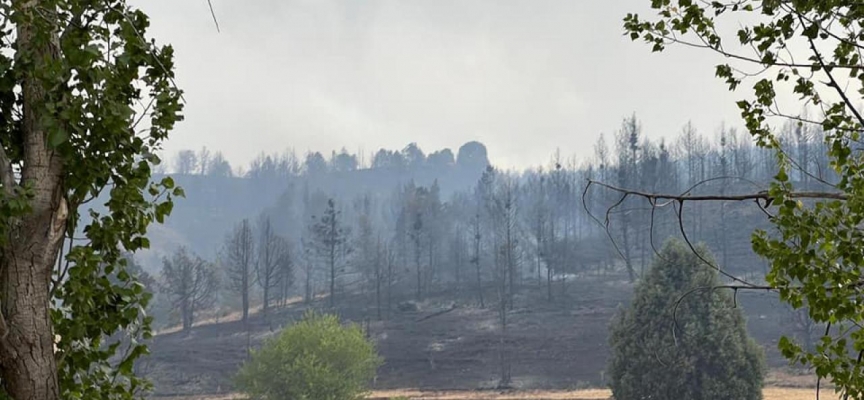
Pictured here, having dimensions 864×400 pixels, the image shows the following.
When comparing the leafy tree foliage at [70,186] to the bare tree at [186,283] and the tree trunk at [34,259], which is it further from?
the bare tree at [186,283]

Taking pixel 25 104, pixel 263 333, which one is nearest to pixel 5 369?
pixel 25 104

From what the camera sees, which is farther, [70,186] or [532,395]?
[532,395]

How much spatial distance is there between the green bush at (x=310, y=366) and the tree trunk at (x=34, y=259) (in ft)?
75.4

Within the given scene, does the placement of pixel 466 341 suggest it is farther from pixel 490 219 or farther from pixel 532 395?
pixel 490 219

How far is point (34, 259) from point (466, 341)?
52.7 m

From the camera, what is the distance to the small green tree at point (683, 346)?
63.8 feet

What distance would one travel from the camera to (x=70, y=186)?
2.93 m

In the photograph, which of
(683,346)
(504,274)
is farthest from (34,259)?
(504,274)

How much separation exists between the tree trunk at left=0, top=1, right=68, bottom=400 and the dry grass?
3298cm

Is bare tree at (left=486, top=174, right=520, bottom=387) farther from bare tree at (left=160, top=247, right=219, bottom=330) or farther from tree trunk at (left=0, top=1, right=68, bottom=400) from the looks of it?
tree trunk at (left=0, top=1, right=68, bottom=400)

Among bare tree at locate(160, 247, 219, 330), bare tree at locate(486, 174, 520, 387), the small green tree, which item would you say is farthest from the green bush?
bare tree at locate(160, 247, 219, 330)

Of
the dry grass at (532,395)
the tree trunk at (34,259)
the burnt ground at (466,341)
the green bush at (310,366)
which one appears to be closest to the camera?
the tree trunk at (34,259)

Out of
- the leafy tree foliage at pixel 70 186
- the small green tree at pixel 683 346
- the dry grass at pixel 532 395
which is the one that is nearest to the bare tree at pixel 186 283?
the dry grass at pixel 532 395

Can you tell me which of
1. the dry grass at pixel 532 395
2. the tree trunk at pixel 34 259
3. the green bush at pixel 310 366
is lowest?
the dry grass at pixel 532 395
